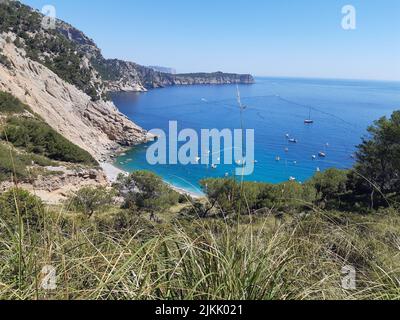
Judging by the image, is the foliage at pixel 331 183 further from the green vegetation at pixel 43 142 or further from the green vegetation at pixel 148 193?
the green vegetation at pixel 43 142

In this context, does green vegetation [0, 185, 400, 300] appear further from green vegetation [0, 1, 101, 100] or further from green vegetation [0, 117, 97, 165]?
green vegetation [0, 1, 101, 100]

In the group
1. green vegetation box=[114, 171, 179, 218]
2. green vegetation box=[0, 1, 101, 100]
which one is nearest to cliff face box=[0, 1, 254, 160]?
green vegetation box=[0, 1, 101, 100]

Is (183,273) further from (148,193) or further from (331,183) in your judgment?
(331,183)

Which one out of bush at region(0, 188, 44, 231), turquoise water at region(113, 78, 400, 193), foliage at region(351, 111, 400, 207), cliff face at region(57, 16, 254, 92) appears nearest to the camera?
bush at region(0, 188, 44, 231)
